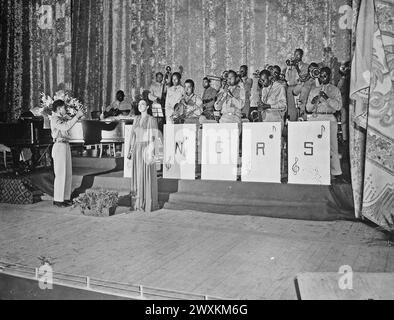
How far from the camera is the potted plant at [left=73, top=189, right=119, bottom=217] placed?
17.7ft

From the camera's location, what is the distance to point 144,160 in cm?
554

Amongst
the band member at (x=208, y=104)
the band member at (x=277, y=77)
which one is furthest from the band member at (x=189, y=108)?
the band member at (x=277, y=77)

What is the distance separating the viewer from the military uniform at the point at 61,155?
5.96 m

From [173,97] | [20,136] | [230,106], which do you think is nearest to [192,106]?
[230,106]

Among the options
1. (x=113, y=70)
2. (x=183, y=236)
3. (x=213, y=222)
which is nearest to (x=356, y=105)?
(x=213, y=222)

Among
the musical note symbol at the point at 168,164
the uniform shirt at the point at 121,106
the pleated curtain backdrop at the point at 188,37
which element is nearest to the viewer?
the musical note symbol at the point at 168,164

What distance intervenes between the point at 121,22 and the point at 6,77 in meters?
3.47

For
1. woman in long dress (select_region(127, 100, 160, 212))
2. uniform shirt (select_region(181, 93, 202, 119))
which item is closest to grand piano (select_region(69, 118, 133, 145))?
uniform shirt (select_region(181, 93, 202, 119))

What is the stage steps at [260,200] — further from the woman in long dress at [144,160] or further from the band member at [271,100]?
the band member at [271,100]

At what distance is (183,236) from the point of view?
4383 mm

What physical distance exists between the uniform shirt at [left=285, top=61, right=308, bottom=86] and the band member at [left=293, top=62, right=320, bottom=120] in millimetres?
597

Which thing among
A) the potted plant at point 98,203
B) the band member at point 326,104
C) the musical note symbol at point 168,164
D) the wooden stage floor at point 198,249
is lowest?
the wooden stage floor at point 198,249

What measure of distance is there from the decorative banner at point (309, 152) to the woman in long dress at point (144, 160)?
1.81 m
